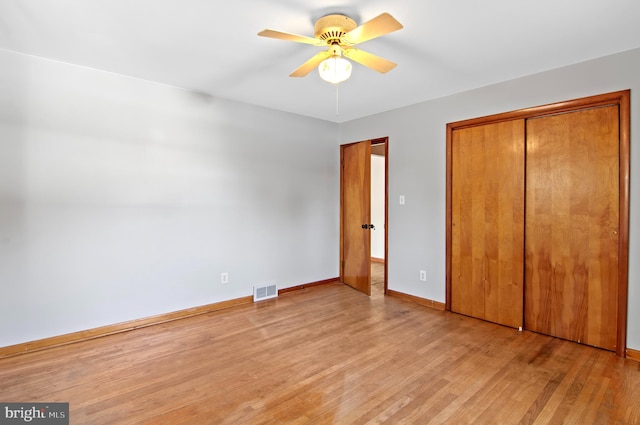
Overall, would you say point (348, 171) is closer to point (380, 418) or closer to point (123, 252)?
point (123, 252)

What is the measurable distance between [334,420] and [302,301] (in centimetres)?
216

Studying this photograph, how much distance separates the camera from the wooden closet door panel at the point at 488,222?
3.08 m

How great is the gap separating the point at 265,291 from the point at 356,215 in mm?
1644

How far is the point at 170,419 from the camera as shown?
5.90ft

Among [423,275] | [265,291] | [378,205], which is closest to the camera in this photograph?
[423,275]

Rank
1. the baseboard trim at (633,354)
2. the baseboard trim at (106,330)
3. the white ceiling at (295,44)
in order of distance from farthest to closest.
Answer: the baseboard trim at (106,330) < the baseboard trim at (633,354) < the white ceiling at (295,44)

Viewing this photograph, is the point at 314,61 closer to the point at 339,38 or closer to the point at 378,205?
the point at 339,38

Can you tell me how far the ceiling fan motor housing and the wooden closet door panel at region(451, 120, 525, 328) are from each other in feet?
6.70

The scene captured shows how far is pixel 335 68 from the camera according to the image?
210 cm

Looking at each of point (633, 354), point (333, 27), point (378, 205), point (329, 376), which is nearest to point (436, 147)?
point (333, 27)

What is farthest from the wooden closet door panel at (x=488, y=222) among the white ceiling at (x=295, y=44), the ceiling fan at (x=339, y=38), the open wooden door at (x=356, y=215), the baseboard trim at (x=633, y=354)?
the ceiling fan at (x=339, y=38)

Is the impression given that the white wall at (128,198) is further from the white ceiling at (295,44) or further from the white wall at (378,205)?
the white wall at (378,205)

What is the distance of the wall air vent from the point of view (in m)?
3.90

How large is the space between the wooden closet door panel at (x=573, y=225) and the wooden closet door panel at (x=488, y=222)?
10 cm
